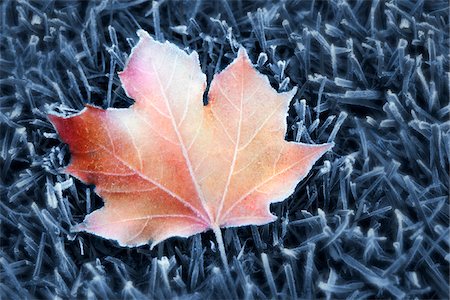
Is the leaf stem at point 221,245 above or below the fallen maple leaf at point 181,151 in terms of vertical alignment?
below

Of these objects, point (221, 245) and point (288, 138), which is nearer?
point (221, 245)

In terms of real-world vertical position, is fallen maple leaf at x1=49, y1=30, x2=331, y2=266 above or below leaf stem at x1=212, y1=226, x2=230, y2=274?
above

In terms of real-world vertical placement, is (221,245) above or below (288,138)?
below

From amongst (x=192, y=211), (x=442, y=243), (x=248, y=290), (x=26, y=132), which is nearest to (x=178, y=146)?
(x=192, y=211)

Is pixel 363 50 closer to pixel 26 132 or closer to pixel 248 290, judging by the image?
pixel 248 290
